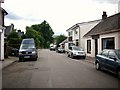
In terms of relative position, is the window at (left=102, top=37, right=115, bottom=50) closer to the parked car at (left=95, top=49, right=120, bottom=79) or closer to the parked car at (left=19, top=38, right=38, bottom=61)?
the parked car at (left=19, top=38, right=38, bottom=61)

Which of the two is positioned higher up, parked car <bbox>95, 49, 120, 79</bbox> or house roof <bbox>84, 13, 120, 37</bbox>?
house roof <bbox>84, 13, 120, 37</bbox>

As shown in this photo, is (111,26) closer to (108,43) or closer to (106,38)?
Result: (106,38)

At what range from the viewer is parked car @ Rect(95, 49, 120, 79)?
40.9 feet

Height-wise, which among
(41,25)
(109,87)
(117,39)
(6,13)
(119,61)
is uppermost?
(41,25)

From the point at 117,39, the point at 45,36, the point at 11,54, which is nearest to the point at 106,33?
the point at 117,39

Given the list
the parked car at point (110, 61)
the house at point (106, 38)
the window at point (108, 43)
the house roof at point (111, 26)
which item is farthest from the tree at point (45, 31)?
the parked car at point (110, 61)

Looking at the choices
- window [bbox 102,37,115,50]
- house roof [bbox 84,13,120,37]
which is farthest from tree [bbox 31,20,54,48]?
window [bbox 102,37,115,50]

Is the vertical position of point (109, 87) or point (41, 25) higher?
point (41, 25)

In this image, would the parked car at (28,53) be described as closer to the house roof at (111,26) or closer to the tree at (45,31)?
the house roof at (111,26)

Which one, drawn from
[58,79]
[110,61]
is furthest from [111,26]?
[58,79]

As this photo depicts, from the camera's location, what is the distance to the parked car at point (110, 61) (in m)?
12.5

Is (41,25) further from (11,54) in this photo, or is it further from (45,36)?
(11,54)

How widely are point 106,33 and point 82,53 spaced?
5.06m

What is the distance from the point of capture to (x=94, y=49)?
32094 millimetres
